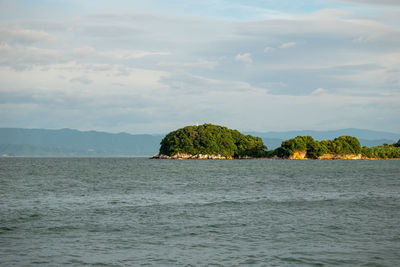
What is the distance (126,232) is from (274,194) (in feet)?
80.7

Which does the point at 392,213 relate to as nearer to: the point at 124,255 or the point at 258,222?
the point at 258,222

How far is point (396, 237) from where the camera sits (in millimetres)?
23719

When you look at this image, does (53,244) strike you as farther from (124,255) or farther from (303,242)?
(303,242)

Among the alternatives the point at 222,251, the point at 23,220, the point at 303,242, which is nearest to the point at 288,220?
the point at 303,242

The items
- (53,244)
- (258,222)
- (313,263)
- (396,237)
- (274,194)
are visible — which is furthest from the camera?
(274,194)

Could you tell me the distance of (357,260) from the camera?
1922 centimetres

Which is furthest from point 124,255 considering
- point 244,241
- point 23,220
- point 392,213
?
point 392,213

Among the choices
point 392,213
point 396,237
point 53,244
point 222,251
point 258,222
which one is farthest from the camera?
point 392,213

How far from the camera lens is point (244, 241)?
22.7 metres

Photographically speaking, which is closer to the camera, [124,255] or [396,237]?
[124,255]

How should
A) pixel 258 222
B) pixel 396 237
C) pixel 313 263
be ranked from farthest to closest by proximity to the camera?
pixel 258 222
pixel 396 237
pixel 313 263

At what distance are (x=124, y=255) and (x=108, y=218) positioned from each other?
10.4 m

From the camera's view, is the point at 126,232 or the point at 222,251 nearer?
the point at 222,251

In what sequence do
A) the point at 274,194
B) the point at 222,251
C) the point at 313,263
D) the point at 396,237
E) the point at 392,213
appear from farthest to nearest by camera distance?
the point at 274,194
the point at 392,213
the point at 396,237
the point at 222,251
the point at 313,263
